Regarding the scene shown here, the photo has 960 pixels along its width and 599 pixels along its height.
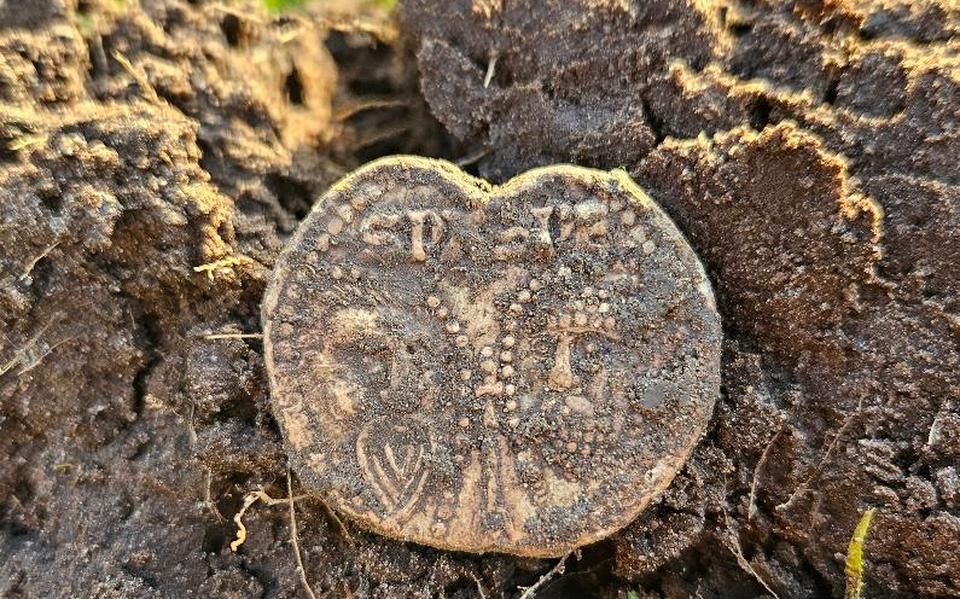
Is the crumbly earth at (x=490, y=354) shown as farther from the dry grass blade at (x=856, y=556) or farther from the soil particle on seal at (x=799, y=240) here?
the dry grass blade at (x=856, y=556)

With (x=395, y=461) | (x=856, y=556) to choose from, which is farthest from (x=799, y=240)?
(x=395, y=461)

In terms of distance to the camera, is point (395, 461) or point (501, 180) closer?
point (395, 461)

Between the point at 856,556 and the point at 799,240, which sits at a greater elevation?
the point at 799,240

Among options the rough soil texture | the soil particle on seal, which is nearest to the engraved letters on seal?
the rough soil texture

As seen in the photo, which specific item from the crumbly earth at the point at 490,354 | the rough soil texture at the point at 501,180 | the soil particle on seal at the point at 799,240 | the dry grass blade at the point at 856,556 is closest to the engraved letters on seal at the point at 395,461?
the crumbly earth at the point at 490,354

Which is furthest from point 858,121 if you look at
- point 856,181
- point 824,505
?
point 824,505

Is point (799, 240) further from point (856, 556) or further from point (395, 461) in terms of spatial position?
point (395, 461)

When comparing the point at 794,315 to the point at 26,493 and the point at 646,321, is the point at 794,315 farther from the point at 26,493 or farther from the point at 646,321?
the point at 26,493
